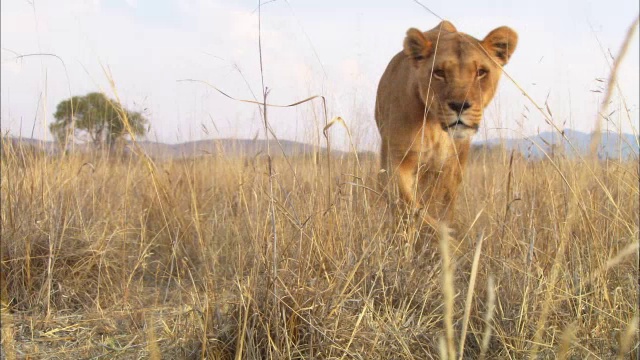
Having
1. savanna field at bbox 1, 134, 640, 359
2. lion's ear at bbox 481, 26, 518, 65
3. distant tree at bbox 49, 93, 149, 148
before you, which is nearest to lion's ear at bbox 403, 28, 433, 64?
lion's ear at bbox 481, 26, 518, 65

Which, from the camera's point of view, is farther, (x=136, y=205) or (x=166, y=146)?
(x=166, y=146)

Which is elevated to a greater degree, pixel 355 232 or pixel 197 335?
pixel 355 232

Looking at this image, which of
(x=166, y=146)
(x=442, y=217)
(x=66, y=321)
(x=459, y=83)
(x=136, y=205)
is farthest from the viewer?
(x=166, y=146)

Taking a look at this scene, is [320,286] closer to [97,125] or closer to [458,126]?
[458,126]

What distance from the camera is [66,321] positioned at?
2393mm

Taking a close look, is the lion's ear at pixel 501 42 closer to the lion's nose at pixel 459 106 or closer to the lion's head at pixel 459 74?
the lion's head at pixel 459 74

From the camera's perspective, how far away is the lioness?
10.6 feet

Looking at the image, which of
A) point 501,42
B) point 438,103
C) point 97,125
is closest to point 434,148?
point 438,103

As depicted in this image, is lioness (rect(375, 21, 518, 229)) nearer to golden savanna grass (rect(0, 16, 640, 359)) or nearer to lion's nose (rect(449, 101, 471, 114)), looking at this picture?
lion's nose (rect(449, 101, 471, 114))

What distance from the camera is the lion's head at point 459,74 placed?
320 cm

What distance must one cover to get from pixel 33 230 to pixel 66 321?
22.2 inches

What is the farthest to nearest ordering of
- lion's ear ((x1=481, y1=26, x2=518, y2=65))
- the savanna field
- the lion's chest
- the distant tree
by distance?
the lion's chest → lion's ear ((x1=481, y1=26, x2=518, y2=65)) → the distant tree → the savanna field

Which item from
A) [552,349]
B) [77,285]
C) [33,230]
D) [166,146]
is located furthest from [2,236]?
[166,146]

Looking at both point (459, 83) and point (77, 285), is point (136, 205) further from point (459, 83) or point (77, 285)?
point (459, 83)
